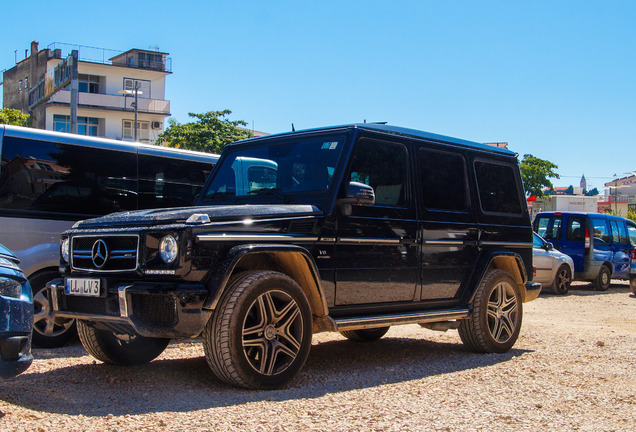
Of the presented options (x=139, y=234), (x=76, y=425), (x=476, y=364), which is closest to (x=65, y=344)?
(x=139, y=234)

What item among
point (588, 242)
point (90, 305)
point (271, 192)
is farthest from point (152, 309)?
point (588, 242)

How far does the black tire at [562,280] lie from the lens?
16.9m

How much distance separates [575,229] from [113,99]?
48.1 meters

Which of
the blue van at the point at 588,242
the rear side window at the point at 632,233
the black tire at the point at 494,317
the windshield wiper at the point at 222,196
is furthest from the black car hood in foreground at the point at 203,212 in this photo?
the rear side window at the point at 632,233

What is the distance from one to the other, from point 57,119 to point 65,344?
55382 millimetres

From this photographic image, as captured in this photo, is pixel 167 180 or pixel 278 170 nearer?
pixel 278 170

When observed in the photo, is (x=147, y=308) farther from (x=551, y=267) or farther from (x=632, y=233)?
(x=632, y=233)

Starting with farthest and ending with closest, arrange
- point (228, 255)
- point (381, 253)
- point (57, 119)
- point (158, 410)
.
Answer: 1. point (57, 119)
2. point (381, 253)
3. point (228, 255)
4. point (158, 410)

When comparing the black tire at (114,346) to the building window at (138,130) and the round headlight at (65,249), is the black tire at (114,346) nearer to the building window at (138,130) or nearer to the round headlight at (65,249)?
the round headlight at (65,249)

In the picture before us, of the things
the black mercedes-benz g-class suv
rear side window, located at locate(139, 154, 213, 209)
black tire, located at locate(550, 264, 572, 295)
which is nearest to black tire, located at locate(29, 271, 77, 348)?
rear side window, located at locate(139, 154, 213, 209)

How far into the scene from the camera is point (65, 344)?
25.5ft

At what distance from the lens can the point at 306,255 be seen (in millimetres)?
5578

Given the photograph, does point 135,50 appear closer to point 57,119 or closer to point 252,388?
point 57,119

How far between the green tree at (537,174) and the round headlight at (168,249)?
84.2 m
